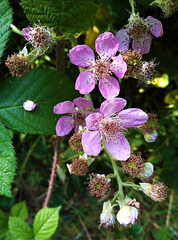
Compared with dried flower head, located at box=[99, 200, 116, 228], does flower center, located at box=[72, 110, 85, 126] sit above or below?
above

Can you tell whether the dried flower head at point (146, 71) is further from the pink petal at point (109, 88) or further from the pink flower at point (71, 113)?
the pink flower at point (71, 113)

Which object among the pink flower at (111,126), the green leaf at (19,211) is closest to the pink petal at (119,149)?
the pink flower at (111,126)

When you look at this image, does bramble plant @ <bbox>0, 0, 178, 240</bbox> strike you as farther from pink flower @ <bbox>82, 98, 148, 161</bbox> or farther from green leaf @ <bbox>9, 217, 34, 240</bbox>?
green leaf @ <bbox>9, 217, 34, 240</bbox>

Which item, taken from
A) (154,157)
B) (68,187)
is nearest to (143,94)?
(154,157)

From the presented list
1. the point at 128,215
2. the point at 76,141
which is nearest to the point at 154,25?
the point at 76,141

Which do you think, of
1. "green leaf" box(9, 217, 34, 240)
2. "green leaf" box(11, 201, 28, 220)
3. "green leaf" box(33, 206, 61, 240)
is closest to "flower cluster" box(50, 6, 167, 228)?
"green leaf" box(33, 206, 61, 240)

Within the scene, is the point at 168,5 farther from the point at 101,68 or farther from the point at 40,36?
Result: the point at 40,36

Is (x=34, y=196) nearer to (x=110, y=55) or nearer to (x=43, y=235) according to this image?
(x=43, y=235)
